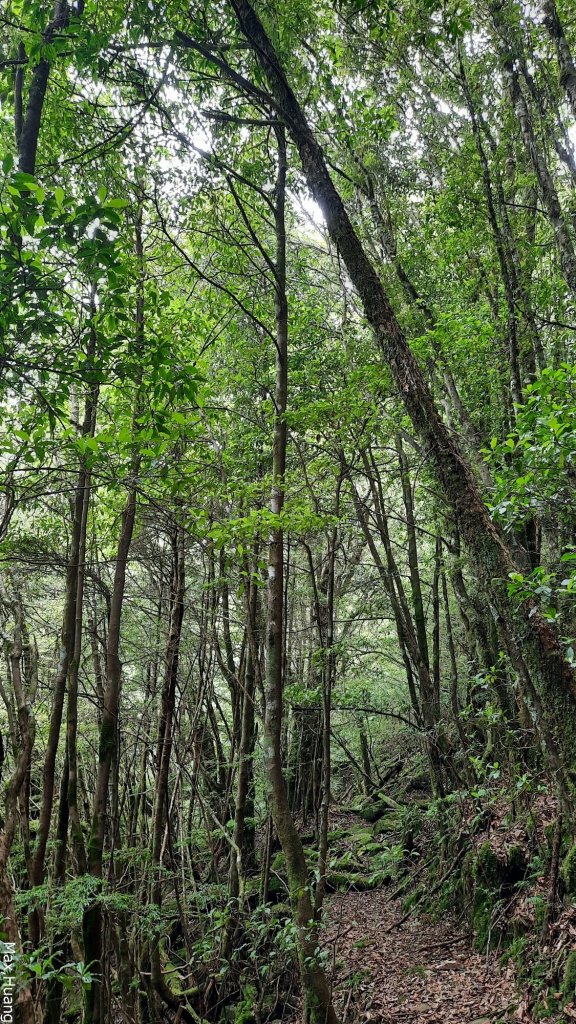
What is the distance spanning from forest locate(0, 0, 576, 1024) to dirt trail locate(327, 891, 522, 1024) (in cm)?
5

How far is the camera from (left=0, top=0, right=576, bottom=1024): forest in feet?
13.9

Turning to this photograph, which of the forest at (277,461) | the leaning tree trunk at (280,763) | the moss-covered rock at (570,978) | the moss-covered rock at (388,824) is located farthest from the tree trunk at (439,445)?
the moss-covered rock at (388,824)

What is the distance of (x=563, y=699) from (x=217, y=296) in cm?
698

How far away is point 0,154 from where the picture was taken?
4926 mm

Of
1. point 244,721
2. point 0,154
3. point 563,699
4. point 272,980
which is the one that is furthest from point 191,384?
point 272,980

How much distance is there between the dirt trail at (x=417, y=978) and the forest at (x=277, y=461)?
0.15ft

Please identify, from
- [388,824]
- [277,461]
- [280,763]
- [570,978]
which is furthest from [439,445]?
[388,824]

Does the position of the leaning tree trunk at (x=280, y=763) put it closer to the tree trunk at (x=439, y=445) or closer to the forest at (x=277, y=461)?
the forest at (x=277, y=461)

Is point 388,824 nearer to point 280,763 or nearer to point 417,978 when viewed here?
point 417,978

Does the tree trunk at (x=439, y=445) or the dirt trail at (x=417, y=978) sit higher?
the tree trunk at (x=439, y=445)

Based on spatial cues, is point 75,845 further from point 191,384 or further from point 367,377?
point 367,377

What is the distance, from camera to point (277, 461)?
6270 millimetres

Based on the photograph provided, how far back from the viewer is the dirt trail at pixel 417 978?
18.3ft

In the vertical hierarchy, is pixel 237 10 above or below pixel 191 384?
above
